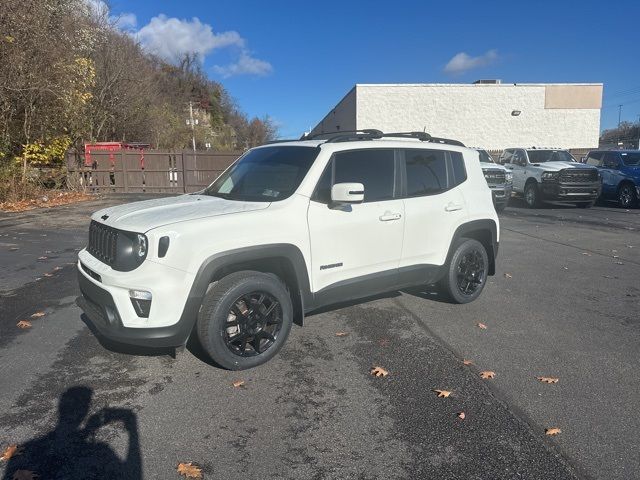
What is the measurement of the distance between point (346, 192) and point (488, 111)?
3510 centimetres

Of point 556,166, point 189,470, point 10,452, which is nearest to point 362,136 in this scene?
point 189,470

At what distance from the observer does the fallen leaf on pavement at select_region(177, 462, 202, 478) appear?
2729mm

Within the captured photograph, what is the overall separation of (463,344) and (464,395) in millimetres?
1055

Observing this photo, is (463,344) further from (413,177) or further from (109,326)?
(109,326)

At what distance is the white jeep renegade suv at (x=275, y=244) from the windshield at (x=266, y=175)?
2 centimetres

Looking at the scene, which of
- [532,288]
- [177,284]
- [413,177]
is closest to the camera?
[177,284]

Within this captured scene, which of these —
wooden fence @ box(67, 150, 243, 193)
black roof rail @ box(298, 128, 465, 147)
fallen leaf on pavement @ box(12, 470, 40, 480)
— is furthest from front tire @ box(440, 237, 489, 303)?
wooden fence @ box(67, 150, 243, 193)

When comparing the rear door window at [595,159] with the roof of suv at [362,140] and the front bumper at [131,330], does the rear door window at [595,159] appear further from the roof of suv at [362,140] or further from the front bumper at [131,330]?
the front bumper at [131,330]

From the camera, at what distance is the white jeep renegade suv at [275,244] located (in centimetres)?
359

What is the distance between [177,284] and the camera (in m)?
3.56

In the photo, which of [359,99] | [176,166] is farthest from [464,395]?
[359,99]

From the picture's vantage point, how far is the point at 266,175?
4711 mm

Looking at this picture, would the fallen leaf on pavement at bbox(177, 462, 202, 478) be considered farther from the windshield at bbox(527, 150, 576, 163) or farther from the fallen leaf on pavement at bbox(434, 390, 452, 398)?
the windshield at bbox(527, 150, 576, 163)

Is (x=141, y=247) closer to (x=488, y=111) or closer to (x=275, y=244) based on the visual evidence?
(x=275, y=244)
